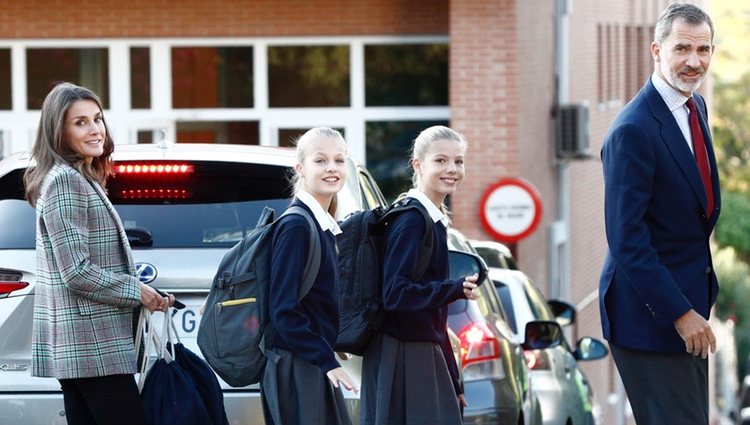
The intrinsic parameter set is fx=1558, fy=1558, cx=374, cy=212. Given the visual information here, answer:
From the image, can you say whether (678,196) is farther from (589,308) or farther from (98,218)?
(589,308)

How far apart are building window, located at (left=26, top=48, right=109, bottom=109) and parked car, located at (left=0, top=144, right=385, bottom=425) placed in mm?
12922

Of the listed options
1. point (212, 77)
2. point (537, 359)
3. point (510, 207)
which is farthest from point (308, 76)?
point (537, 359)

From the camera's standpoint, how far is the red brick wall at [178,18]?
1873 centimetres

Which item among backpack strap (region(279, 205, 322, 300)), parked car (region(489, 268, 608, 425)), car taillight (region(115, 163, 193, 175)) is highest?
car taillight (region(115, 163, 193, 175))

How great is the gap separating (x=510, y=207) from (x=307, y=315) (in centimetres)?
1219

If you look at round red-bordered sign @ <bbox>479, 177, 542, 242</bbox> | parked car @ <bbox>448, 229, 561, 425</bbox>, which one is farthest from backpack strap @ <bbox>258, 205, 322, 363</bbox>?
round red-bordered sign @ <bbox>479, 177, 542, 242</bbox>

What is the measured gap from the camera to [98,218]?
5203 mm

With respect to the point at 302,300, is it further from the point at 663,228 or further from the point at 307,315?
the point at 663,228

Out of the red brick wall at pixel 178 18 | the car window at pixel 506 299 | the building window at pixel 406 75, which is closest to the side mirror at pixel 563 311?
the car window at pixel 506 299

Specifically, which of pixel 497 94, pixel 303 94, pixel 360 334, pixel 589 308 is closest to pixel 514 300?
pixel 360 334

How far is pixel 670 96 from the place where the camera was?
519 cm

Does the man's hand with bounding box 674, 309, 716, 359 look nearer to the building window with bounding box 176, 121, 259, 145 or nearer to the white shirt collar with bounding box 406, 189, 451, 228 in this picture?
the white shirt collar with bounding box 406, 189, 451, 228

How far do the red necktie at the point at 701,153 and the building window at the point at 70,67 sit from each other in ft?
47.2

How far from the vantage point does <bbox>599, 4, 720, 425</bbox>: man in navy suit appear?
16.4 feet
